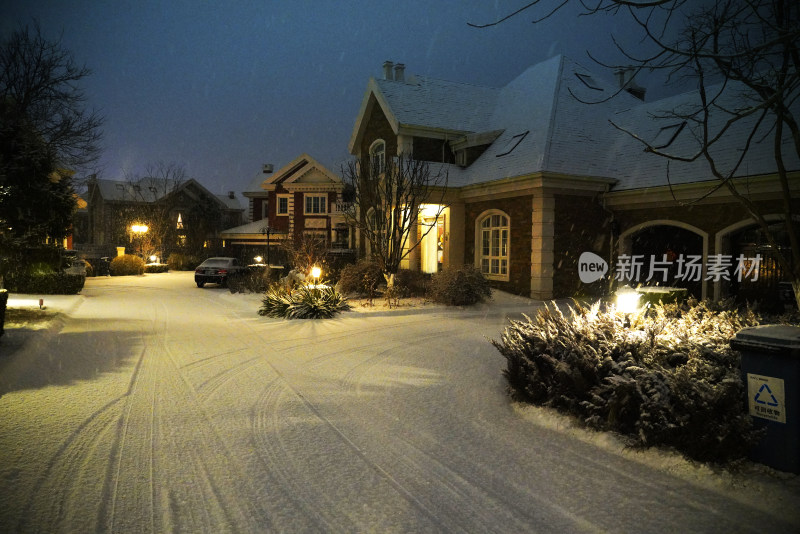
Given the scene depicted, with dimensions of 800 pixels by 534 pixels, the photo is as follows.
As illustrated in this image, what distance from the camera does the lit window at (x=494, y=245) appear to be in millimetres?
18328

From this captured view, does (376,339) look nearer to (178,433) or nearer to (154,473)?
(178,433)

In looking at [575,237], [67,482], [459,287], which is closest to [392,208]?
[459,287]

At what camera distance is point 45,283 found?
1858 centimetres

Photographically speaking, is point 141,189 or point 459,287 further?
point 141,189

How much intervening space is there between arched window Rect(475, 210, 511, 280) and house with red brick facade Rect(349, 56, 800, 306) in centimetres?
4

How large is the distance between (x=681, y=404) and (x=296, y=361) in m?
5.41

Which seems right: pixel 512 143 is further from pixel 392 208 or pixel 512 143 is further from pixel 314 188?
pixel 314 188

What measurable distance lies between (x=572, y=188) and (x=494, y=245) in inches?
135

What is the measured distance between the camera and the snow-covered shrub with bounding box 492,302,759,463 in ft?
13.9

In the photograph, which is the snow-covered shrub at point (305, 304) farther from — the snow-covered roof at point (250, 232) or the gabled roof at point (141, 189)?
the gabled roof at point (141, 189)

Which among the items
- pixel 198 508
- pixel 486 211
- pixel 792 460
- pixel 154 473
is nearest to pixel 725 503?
pixel 792 460

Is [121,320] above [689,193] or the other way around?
the other way around

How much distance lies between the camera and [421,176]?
15914mm

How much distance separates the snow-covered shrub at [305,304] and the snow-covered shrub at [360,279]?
2.69m
